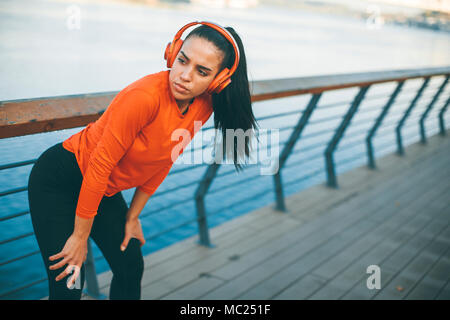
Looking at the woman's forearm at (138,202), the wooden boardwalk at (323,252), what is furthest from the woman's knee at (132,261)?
the wooden boardwalk at (323,252)

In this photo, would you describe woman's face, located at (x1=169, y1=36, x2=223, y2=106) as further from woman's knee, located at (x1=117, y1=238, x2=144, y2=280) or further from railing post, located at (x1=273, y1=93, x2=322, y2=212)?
railing post, located at (x1=273, y1=93, x2=322, y2=212)

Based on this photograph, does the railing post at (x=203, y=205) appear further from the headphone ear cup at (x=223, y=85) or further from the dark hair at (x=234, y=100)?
the headphone ear cup at (x=223, y=85)

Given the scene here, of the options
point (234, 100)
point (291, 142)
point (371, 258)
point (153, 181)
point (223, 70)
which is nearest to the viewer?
point (223, 70)

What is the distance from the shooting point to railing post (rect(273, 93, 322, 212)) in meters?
3.00

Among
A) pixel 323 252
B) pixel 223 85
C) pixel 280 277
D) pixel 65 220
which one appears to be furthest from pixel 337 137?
pixel 65 220

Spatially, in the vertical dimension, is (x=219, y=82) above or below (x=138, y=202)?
above

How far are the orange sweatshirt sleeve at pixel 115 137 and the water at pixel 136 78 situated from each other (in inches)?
19.7

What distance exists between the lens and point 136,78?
13.8m

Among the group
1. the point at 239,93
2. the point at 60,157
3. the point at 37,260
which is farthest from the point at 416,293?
the point at 37,260

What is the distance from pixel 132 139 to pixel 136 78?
13.1 m

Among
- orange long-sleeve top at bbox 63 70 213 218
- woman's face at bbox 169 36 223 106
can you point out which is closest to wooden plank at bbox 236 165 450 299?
orange long-sleeve top at bbox 63 70 213 218

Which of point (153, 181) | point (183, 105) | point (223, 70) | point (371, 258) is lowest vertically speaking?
point (371, 258)

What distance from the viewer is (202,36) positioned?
48.7 inches

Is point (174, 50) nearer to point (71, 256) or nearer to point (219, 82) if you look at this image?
point (219, 82)
